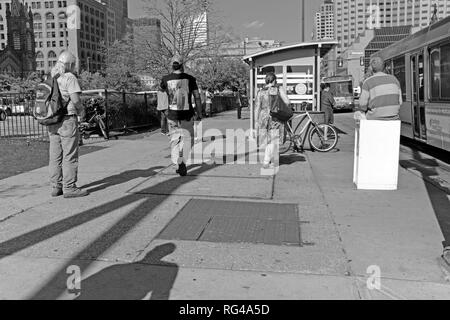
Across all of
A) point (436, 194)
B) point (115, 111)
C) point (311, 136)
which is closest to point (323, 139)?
point (311, 136)

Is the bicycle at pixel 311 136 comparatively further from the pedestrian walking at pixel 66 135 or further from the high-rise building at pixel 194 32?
the high-rise building at pixel 194 32

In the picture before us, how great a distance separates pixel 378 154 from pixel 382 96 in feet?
3.04

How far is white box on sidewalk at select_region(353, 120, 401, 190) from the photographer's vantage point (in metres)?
7.34

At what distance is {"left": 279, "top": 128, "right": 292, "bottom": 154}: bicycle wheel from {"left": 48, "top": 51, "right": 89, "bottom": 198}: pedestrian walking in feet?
19.2

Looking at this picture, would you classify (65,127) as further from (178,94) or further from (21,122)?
(21,122)

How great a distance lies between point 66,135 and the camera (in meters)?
6.78

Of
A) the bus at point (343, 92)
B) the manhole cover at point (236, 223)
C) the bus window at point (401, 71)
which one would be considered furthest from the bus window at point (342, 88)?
the manhole cover at point (236, 223)

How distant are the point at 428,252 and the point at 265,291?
1908 mm

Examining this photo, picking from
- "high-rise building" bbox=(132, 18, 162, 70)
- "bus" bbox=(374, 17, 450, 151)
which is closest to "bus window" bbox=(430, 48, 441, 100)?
"bus" bbox=(374, 17, 450, 151)

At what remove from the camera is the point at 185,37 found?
25172 mm

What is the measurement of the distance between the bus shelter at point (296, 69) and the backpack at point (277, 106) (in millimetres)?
5523

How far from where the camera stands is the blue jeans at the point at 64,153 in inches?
267

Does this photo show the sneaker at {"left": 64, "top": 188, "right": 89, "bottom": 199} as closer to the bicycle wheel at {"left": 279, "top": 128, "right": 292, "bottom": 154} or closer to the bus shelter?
the bicycle wheel at {"left": 279, "top": 128, "right": 292, "bottom": 154}
